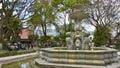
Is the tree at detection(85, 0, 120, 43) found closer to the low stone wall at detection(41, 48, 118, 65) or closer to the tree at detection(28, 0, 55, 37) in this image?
the tree at detection(28, 0, 55, 37)

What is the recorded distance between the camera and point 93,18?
4591cm

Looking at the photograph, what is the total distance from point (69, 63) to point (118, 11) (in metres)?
32.2

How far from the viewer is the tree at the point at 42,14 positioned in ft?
119

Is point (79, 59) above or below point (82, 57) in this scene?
below

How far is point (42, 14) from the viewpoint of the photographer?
143ft

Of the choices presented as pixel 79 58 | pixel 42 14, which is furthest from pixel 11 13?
pixel 79 58

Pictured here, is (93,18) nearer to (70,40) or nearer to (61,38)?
(61,38)

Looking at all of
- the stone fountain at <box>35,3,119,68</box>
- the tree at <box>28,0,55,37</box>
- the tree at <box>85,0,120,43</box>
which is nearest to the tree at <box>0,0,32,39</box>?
the tree at <box>28,0,55,37</box>

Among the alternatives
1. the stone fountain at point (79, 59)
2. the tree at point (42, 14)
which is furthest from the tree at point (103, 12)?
the stone fountain at point (79, 59)

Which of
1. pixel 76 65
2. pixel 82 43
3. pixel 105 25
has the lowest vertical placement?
pixel 76 65

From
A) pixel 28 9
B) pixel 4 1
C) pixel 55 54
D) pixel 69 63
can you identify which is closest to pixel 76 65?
pixel 69 63

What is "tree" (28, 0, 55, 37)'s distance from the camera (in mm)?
36219

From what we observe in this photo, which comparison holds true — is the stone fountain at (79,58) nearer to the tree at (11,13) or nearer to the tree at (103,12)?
the tree at (11,13)

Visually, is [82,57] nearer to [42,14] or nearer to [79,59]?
[79,59]
